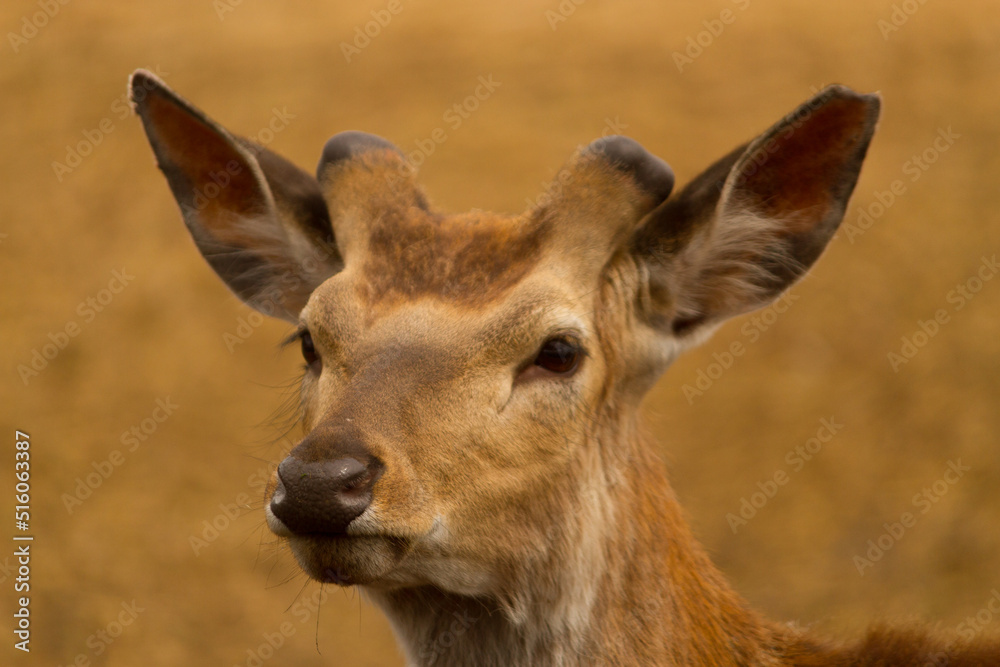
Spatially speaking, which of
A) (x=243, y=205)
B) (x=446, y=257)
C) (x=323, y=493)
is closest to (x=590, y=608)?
(x=323, y=493)

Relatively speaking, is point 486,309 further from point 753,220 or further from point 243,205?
point 243,205

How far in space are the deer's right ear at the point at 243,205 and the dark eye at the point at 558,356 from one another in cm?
137

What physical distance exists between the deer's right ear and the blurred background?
588cm

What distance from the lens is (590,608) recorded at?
4719 millimetres

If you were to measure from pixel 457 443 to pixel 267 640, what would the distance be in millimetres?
8307

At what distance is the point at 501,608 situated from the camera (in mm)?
4625

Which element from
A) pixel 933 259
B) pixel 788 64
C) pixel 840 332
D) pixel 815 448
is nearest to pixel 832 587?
pixel 815 448

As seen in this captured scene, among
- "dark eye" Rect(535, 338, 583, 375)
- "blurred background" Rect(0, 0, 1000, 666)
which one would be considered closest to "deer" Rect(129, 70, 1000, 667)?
"dark eye" Rect(535, 338, 583, 375)

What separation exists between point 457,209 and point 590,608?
9.35 meters

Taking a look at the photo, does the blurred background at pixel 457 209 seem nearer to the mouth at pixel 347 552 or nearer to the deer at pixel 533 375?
the deer at pixel 533 375

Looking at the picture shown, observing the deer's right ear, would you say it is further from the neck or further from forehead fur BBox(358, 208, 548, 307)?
the neck

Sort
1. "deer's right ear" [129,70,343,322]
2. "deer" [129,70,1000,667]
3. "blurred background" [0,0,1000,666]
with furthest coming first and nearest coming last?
"blurred background" [0,0,1000,666]
"deer's right ear" [129,70,343,322]
"deer" [129,70,1000,667]

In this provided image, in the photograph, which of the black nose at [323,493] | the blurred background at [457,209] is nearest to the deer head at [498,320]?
the black nose at [323,493]

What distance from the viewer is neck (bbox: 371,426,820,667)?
4.66m
